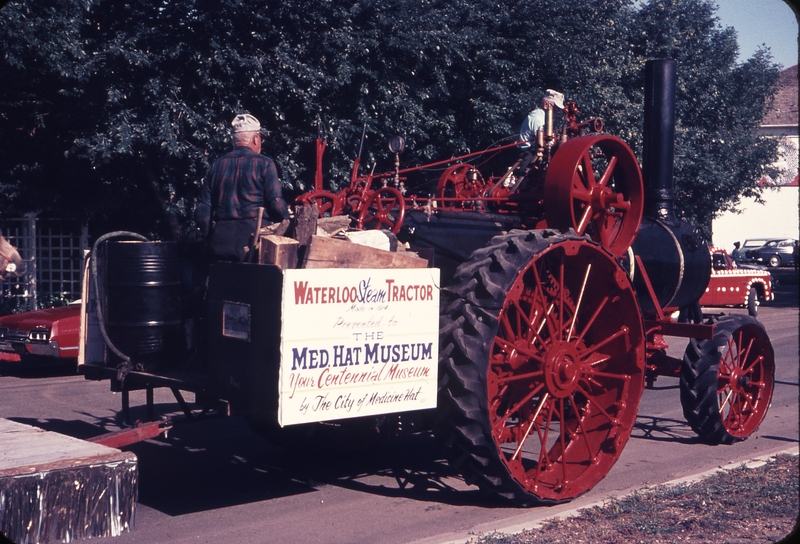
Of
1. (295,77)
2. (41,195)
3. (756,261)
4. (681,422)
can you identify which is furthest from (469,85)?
(756,261)

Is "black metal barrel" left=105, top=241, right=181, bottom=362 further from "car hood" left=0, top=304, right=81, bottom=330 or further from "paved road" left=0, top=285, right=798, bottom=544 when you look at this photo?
"car hood" left=0, top=304, right=81, bottom=330

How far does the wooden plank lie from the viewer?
17.1 ft

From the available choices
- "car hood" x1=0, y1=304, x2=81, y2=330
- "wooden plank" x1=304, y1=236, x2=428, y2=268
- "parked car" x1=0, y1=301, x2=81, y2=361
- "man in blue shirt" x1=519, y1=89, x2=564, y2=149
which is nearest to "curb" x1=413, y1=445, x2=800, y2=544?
"wooden plank" x1=304, y1=236, x2=428, y2=268

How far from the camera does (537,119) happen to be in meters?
8.41

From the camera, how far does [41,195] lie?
1559 cm

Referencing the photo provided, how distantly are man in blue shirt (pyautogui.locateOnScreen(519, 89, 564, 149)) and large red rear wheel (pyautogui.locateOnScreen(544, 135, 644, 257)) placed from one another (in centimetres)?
57

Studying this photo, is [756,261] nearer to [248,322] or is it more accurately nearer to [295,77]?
[295,77]

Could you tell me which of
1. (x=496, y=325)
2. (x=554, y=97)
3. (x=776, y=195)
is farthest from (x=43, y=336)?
(x=776, y=195)

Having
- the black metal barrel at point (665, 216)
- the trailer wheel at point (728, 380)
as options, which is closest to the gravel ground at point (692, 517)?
the trailer wheel at point (728, 380)

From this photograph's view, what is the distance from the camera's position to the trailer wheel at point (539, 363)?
5695mm

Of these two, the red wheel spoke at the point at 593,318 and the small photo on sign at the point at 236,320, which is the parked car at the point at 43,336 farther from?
the red wheel spoke at the point at 593,318

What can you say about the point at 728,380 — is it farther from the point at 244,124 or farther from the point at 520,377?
the point at 244,124

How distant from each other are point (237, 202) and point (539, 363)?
93.1 inches

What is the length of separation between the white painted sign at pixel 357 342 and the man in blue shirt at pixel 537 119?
2526 millimetres
